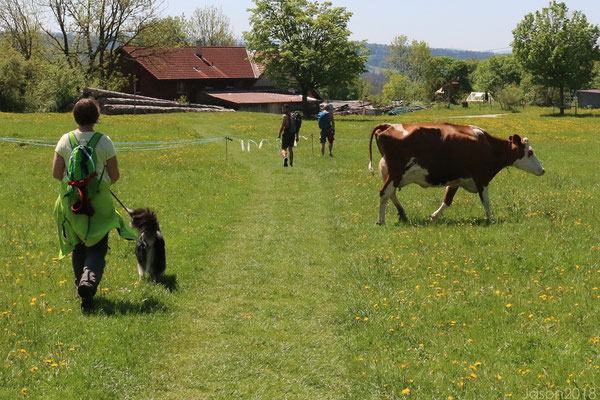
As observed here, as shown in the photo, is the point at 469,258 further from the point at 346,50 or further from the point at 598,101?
the point at 598,101

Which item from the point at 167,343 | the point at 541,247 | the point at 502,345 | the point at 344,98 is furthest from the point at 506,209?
the point at 344,98

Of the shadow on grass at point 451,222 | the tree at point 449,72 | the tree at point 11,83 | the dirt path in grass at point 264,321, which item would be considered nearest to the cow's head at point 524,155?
the shadow on grass at point 451,222

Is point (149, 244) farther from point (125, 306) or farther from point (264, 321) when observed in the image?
point (264, 321)

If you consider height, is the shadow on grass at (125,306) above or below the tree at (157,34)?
below

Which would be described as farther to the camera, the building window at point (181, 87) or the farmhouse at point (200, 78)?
the building window at point (181, 87)

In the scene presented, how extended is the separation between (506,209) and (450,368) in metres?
9.42

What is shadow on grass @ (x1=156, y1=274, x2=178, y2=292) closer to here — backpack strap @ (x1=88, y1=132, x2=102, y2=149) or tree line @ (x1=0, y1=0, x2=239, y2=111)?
backpack strap @ (x1=88, y1=132, x2=102, y2=149)

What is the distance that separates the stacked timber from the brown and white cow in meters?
45.3

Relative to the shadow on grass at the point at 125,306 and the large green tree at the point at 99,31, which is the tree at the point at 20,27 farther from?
the shadow on grass at the point at 125,306

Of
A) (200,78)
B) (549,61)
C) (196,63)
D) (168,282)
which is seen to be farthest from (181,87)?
(168,282)

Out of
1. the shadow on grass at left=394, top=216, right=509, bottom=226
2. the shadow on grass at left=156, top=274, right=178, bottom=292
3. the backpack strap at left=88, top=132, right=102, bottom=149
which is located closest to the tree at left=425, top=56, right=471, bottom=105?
the shadow on grass at left=394, top=216, right=509, bottom=226

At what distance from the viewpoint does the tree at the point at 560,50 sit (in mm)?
74875

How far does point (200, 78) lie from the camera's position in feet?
265

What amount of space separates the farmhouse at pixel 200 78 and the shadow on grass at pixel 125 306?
68.4 meters
